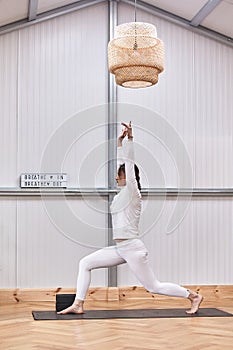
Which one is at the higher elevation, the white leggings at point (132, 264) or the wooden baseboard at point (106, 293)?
the white leggings at point (132, 264)

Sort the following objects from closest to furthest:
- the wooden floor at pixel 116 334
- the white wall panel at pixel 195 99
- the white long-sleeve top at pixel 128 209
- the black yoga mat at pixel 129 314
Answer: the wooden floor at pixel 116 334
the white long-sleeve top at pixel 128 209
the black yoga mat at pixel 129 314
the white wall panel at pixel 195 99

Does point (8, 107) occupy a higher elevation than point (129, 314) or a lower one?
higher

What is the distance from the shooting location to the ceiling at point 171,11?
743cm

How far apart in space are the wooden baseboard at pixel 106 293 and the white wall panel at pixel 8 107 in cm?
115

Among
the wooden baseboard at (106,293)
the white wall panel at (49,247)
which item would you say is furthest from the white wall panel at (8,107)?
the wooden baseboard at (106,293)

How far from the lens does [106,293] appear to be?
25.7 feet

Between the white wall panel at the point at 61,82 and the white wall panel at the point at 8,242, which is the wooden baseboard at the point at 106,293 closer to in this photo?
the white wall panel at the point at 8,242

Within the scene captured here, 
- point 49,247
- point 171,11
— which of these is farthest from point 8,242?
point 171,11

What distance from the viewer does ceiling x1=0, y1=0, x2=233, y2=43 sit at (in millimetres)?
7434

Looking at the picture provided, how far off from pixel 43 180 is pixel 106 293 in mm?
1379

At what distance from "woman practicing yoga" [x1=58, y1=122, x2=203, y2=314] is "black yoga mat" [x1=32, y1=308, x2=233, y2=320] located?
147 mm

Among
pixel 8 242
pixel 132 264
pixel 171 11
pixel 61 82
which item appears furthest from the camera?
pixel 171 11

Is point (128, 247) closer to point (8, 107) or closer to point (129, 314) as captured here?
point (129, 314)

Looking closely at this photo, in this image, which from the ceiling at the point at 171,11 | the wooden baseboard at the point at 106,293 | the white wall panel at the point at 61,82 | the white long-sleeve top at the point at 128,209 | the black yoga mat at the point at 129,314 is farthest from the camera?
the white wall panel at the point at 61,82
